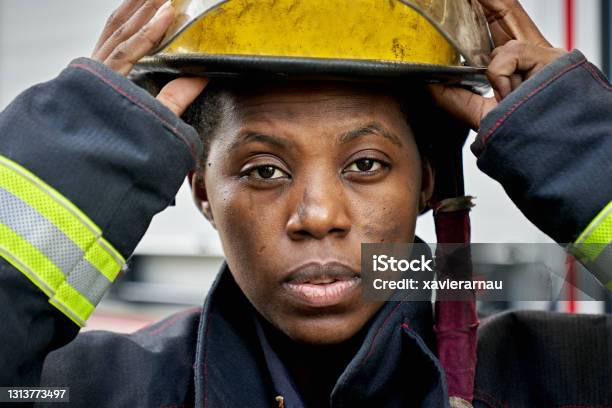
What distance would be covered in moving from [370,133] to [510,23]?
38cm

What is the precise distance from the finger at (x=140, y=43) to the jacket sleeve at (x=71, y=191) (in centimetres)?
8

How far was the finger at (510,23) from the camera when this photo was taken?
1.71 meters

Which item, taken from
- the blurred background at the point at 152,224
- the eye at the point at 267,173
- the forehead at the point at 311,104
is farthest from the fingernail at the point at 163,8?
the blurred background at the point at 152,224

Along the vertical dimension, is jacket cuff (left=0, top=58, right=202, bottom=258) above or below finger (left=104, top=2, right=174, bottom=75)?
below

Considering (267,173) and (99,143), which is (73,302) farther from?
(267,173)

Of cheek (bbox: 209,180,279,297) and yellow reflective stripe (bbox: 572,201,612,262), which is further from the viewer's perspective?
cheek (bbox: 209,180,279,297)

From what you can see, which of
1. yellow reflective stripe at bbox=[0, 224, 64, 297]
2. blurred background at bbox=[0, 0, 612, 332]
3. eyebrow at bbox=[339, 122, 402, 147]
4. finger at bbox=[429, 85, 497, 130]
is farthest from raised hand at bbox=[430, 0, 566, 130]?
blurred background at bbox=[0, 0, 612, 332]

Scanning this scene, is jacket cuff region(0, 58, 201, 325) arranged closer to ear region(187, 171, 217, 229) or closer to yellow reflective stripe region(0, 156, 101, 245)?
yellow reflective stripe region(0, 156, 101, 245)

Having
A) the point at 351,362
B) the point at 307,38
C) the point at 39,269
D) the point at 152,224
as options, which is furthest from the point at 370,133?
the point at 152,224

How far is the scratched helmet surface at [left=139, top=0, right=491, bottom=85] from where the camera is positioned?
160 cm

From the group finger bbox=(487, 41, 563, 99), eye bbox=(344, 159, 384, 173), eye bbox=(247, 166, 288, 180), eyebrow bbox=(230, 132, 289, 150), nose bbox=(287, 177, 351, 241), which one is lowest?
nose bbox=(287, 177, 351, 241)

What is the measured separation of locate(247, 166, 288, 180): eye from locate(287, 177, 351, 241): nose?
80 mm

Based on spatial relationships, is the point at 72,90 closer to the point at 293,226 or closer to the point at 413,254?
the point at 293,226

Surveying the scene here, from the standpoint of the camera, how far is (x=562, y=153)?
1.53 m
